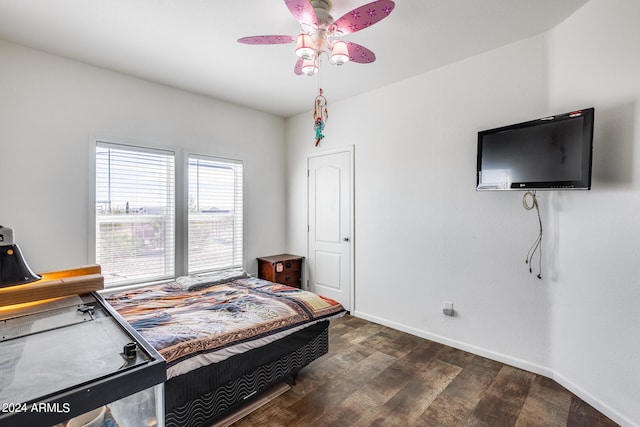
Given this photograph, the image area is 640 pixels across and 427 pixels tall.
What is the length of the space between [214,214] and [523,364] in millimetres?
3540

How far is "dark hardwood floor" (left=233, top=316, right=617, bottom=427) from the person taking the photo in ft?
6.47

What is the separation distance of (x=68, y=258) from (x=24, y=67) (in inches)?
66.4

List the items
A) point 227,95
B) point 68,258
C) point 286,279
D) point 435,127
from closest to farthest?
1. point 68,258
2. point 435,127
3. point 227,95
4. point 286,279

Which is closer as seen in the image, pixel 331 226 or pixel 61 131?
pixel 61 131

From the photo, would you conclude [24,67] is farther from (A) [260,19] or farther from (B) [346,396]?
(B) [346,396]

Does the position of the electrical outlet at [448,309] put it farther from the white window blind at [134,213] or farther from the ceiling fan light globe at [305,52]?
the white window blind at [134,213]

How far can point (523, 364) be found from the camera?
8.39 feet

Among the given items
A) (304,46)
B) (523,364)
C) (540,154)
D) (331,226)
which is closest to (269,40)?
(304,46)

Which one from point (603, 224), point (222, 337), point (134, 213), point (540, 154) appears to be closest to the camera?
point (222, 337)

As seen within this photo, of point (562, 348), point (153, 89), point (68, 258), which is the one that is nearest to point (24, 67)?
point (153, 89)

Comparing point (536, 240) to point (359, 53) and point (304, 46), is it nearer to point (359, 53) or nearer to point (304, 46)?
point (359, 53)

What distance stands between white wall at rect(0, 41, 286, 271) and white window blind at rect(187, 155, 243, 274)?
0.33 meters

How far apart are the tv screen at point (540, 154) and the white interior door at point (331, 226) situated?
66.1 inches

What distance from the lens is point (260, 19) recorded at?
2238 mm
